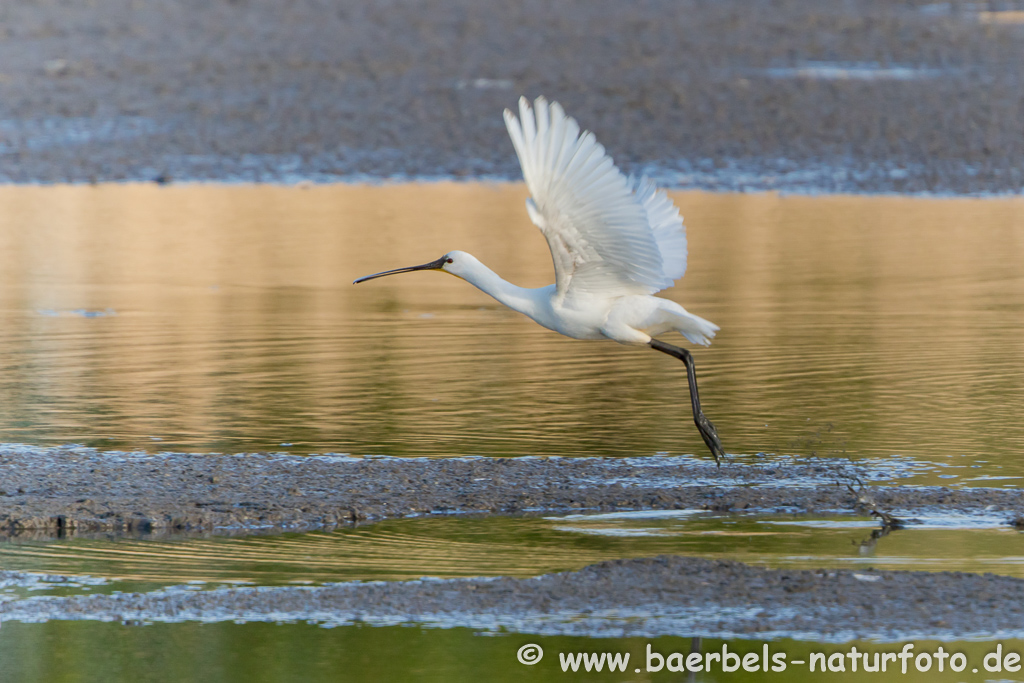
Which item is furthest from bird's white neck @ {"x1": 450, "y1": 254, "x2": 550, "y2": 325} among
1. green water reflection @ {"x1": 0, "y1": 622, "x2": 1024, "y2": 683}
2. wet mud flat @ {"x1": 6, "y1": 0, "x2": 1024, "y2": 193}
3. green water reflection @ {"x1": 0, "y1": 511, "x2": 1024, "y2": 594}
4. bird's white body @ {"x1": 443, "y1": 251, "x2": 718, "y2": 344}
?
wet mud flat @ {"x1": 6, "y1": 0, "x2": 1024, "y2": 193}

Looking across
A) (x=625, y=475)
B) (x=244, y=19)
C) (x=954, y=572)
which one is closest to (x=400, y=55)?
(x=244, y=19)

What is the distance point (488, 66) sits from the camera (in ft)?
72.8

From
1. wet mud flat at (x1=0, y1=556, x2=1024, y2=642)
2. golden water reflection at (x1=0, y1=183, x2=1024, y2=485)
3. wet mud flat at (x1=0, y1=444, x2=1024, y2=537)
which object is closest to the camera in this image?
wet mud flat at (x1=0, y1=556, x2=1024, y2=642)

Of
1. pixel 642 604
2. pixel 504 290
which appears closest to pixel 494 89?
pixel 504 290

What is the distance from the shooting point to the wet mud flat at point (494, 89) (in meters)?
19.3

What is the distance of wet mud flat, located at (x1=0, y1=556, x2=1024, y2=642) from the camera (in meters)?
5.48

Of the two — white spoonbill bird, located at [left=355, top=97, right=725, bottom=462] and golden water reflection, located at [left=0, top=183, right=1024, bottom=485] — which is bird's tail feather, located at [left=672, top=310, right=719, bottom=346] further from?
golden water reflection, located at [left=0, top=183, right=1024, bottom=485]

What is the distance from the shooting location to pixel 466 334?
11.6 meters

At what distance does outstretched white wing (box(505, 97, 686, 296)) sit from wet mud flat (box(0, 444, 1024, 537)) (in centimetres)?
89

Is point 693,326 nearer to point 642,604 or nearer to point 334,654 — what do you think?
point 642,604

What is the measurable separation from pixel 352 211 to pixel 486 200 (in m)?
1.48

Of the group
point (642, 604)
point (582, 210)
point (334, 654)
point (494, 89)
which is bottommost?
point (334, 654)

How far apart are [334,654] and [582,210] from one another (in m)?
2.33

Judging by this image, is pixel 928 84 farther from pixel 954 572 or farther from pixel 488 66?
pixel 954 572
